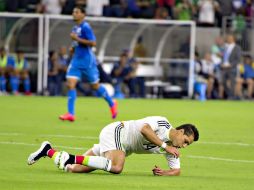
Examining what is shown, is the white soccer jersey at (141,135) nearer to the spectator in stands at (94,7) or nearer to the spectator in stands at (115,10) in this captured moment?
the spectator in stands at (94,7)

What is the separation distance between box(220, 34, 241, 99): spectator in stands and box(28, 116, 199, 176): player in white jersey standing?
24096mm

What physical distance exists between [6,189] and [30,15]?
25.9 metres

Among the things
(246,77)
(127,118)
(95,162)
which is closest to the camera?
(95,162)

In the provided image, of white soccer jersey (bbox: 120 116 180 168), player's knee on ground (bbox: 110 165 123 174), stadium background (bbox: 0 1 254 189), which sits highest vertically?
white soccer jersey (bbox: 120 116 180 168)

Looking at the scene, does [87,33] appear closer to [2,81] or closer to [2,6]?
[2,81]

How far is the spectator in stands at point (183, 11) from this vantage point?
4078 cm

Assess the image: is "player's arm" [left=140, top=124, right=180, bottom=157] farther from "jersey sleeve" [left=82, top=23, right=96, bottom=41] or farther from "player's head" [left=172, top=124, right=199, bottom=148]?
"jersey sleeve" [left=82, top=23, right=96, bottom=41]

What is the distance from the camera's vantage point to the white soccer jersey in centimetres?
1344

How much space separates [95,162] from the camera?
43.7ft

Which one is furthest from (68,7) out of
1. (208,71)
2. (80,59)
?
(80,59)

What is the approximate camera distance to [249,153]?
58.9ft

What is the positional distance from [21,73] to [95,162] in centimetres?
2355

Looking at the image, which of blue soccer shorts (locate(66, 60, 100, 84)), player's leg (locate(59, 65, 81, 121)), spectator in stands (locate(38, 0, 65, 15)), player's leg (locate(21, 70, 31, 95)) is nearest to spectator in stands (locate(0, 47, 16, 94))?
player's leg (locate(21, 70, 31, 95))

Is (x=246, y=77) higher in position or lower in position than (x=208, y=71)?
lower
